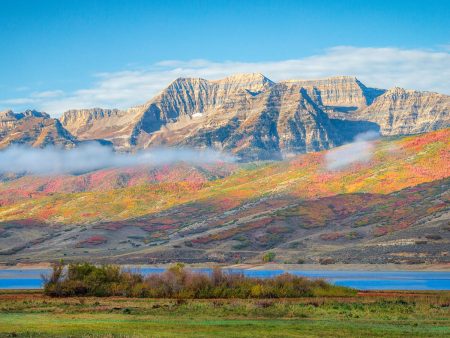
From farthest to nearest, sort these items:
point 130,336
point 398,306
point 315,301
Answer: point 315,301 → point 398,306 → point 130,336

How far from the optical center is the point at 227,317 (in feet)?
226

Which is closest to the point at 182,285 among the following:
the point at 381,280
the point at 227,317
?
the point at 227,317

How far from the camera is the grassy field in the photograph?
190ft

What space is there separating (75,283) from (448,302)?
132ft

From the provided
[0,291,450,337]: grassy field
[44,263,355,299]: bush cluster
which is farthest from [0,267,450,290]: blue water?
[0,291,450,337]: grassy field

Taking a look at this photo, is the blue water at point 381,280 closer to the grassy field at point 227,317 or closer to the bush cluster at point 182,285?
the bush cluster at point 182,285

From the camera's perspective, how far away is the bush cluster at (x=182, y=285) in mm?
91875

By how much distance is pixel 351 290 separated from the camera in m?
95.2

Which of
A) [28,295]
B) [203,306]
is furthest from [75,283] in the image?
[203,306]

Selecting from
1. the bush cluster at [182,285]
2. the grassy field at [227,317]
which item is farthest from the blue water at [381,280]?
the grassy field at [227,317]

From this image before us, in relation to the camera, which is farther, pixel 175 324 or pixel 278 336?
pixel 175 324

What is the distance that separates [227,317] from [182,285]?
2484cm

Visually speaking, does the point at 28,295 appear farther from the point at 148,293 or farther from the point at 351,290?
the point at 351,290

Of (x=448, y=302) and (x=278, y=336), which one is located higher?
(x=278, y=336)
